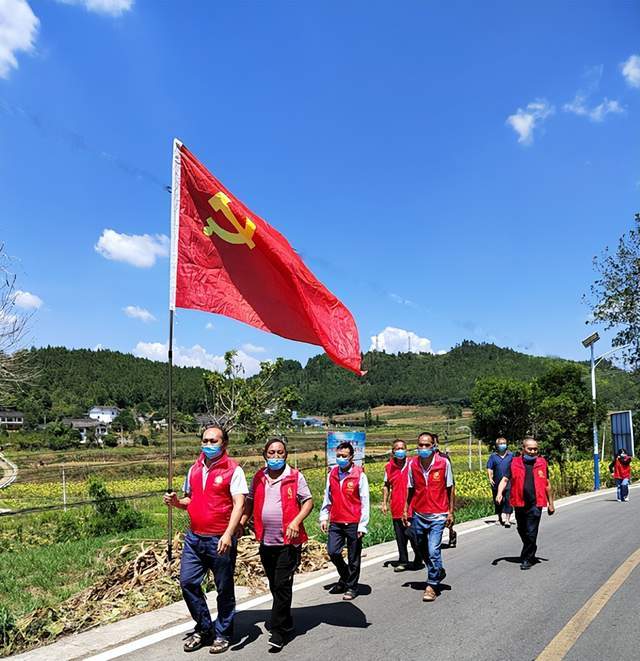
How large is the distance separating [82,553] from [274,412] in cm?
1204

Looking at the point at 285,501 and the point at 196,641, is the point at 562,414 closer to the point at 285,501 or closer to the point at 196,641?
the point at 285,501

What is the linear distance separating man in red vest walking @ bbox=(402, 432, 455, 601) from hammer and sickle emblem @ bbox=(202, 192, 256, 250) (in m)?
3.10

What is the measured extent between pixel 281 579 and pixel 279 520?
472 mm

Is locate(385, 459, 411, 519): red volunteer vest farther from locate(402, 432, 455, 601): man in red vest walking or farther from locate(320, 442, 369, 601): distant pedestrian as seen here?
locate(320, 442, 369, 601): distant pedestrian

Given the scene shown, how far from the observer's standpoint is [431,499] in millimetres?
7094

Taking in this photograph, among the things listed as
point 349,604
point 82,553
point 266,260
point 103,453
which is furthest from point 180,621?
point 103,453

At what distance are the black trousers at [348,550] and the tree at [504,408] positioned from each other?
23.6 metres

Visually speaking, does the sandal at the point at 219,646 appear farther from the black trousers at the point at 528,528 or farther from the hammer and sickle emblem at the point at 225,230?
the black trousers at the point at 528,528

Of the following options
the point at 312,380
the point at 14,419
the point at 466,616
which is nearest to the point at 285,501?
the point at 466,616

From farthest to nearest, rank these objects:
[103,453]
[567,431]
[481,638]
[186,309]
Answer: [103,453]
[567,431]
[186,309]
[481,638]

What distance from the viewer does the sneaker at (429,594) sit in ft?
21.6

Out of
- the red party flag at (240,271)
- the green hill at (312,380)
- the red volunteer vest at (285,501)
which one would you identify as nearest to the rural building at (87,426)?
the green hill at (312,380)

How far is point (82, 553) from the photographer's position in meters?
10.0

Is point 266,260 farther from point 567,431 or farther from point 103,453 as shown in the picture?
point 103,453
